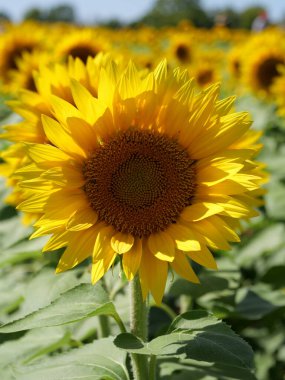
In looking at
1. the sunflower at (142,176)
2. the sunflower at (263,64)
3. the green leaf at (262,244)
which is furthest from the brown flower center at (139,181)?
the sunflower at (263,64)

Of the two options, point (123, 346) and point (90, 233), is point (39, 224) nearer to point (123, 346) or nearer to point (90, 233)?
point (90, 233)

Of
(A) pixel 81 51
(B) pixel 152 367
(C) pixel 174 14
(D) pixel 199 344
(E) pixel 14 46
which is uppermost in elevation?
(D) pixel 199 344

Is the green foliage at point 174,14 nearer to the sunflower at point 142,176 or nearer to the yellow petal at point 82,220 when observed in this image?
the sunflower at point 142,176

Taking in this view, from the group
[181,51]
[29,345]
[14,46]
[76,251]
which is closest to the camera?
[76,251]

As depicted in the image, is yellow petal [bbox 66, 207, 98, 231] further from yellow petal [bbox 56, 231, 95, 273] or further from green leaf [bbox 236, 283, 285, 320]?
green leaf [bbox 236, 283, 285, 320]

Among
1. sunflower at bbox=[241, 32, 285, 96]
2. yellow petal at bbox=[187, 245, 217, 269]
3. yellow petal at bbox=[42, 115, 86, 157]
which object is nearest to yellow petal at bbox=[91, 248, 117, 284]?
yellow petal at bbox=[187, 245, 217, 269]

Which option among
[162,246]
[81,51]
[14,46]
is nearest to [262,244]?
[162,246]

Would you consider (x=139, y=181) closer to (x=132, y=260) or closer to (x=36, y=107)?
(x=132, y=260)

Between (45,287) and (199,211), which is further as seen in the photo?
(45,287)
